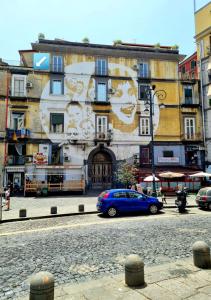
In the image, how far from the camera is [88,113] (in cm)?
3059

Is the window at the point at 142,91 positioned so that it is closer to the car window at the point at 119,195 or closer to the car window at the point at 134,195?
the car window at the point at 134,195

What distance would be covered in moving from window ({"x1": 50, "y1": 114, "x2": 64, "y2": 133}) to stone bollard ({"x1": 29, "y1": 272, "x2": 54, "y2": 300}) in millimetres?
26320

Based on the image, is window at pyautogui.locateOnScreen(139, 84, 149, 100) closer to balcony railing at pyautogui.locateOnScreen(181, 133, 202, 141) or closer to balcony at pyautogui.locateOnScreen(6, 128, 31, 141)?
balcony railing at pyautogui.locateOnScreen(181, 133, 202, 141)

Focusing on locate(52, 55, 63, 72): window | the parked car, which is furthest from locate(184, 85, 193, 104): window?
the parked car

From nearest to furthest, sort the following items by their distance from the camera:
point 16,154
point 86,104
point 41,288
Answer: point 41,288 < point 16,154 < point 86,104

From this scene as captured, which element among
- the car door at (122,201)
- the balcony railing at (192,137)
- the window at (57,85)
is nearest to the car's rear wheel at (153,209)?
the car door at (122,201)

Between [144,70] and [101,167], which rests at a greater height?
[144,70]

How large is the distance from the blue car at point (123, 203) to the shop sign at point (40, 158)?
Answer: 14.9 meters

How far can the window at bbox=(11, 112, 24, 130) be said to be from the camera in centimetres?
2911

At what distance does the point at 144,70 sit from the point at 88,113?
912 centimetres

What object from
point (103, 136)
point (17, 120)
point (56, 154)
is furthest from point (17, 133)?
point (103, 136)

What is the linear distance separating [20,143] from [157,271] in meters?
25.2

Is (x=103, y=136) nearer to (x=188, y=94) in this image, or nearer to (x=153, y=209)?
(x=188, y=94)

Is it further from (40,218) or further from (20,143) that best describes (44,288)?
(20,143)
